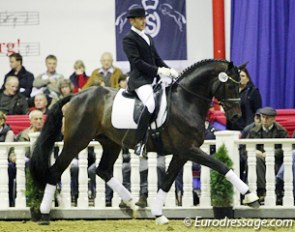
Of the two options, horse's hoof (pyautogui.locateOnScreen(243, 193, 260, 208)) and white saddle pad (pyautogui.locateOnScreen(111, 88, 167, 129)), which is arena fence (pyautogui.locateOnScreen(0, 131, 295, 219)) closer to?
white saddle pad (pyautogui.locateOnScreen(111, 88, 167, 129))

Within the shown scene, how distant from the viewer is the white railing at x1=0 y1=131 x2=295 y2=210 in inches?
476

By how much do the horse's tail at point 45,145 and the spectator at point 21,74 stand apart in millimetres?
A: 3310

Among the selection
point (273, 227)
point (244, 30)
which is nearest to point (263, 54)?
point (244, 30)

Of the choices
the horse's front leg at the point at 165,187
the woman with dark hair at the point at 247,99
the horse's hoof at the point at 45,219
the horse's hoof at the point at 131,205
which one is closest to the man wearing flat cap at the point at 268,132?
the woman with dark hair at the point at 247,99

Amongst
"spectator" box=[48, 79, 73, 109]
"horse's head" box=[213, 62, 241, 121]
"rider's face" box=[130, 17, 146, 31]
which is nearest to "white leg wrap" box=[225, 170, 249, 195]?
"horse's head" box=[213, 62, 241, 121]

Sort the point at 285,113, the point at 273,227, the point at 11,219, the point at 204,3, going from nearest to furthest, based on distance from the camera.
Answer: the point at 273,227 < the point at 11,219 < the point at 285,113 < the point at 204,3

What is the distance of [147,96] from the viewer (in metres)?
11.5

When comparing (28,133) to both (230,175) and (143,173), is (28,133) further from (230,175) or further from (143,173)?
(230,175)

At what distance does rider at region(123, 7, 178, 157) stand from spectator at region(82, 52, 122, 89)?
321 cm

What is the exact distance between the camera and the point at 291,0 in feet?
45.3

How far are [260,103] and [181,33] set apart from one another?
2602 mm

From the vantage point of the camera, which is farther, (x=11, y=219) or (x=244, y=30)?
(x=244, y=30)

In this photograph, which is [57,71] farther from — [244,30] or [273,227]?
[273,227]

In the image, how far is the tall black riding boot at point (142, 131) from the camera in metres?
11.4
